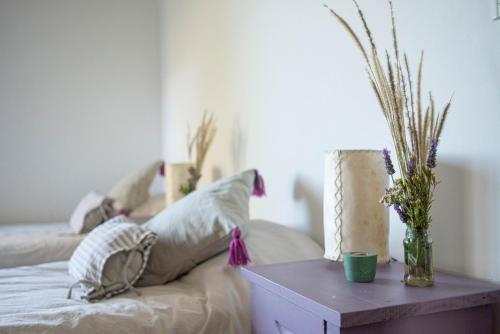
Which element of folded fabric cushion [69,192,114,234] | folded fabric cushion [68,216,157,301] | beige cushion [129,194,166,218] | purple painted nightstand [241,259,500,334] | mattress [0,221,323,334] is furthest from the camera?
beige cushion [129,194,166,218]

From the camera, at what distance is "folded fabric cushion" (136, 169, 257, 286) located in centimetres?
161

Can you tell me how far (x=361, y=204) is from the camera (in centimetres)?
129

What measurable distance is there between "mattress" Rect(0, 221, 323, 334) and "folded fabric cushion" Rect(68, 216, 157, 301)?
0.15 feet

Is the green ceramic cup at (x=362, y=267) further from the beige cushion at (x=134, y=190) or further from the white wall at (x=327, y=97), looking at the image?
the beige cushion at (x=134, y=190)

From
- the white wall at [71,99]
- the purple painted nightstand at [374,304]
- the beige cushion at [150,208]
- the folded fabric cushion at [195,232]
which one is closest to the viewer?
the purple painted nightstand at [374,304]

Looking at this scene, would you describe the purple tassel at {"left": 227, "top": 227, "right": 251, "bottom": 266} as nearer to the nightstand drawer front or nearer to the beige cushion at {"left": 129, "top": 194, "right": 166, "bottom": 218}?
the nightstand drawer front

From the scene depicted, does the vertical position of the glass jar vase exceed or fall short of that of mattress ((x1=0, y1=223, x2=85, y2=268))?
it exceeds it

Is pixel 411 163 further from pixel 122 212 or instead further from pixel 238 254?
pixel 122 212

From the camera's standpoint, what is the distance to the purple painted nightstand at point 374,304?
3.04 feet

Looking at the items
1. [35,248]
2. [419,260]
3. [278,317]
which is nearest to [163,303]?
[278,317]

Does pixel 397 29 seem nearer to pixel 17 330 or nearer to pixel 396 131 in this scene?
pixel 396 131

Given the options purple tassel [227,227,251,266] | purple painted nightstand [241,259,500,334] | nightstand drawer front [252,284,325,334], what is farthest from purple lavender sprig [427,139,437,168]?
purple tassel [227,227,251,266]

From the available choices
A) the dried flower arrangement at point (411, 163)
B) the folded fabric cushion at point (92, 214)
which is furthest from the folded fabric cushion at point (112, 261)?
the folded fabric cushion at point (92, 214)

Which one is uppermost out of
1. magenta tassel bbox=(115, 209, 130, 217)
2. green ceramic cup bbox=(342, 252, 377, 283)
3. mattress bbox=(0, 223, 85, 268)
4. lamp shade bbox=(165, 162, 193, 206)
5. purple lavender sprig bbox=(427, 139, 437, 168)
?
purple lavender sprig bbox=(427, 139, 437, 168)
